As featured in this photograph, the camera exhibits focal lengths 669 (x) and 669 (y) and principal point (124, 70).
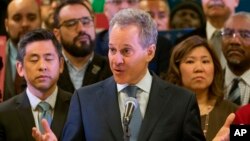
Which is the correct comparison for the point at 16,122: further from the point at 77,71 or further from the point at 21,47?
the point at 77,71

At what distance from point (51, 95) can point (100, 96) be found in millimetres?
818

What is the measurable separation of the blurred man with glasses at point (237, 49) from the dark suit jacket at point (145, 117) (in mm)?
1542

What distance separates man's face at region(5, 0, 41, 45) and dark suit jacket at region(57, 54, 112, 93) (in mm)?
639

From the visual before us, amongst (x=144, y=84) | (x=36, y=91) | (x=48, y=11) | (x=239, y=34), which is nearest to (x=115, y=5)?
(x=48, y=11)

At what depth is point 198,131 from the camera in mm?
3045

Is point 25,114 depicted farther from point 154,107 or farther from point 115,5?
point 115,5

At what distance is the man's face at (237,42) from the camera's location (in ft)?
15.4

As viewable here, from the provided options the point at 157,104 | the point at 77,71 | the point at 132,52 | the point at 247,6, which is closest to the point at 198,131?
the point at 157,104

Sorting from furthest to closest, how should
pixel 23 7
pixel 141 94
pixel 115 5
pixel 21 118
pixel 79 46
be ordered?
pixel 115 5 → pixel 23 7 → pixel 79 46 → pixel 21 118 → pixel 141 94

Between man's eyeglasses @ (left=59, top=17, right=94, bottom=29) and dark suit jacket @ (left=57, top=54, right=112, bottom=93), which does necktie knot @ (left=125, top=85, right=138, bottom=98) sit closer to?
dark suit jacket @ (left=57, top=54, right=112, bottom=93)

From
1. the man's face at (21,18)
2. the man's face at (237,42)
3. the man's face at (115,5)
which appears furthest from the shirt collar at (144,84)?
the man's face at (115,5)

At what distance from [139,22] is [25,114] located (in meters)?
1.05

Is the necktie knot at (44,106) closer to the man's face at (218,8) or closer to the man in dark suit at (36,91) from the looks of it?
the man in dark suit at (36,91)

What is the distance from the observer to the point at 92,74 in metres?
4.69
